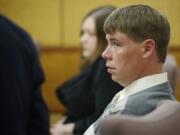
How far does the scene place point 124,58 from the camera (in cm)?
143

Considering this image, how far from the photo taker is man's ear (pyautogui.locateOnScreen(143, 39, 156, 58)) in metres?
1.39

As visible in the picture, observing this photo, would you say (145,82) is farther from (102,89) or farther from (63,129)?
(63,129)

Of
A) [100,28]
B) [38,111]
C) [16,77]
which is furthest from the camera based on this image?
[100,28]

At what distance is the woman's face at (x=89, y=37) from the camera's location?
8.20ft

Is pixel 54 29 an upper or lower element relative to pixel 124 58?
lower

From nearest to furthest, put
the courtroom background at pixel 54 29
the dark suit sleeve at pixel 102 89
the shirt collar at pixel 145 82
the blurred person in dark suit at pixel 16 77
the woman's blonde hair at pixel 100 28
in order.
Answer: the shirt collar at pixel 145 82
the blurred person in dark suit at pixel 16 77
the dark suit sleeve at pixel 102 89
the woman's blonde hair at pixel 100 28
the courtroom background at pixel 54 29

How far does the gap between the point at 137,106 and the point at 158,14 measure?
327mm

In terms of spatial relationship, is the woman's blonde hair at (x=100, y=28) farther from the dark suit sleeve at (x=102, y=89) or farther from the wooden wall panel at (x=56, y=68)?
the wooden wall panel at (x=56, y=68)

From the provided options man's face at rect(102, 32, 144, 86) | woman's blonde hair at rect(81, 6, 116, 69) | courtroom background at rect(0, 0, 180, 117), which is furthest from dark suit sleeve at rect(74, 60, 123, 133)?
courtroom background at rect(0, 0, 180, 117)

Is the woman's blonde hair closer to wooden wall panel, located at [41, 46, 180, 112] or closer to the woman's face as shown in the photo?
the woman's face

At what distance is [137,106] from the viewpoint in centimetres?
127

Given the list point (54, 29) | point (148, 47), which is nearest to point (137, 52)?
point (148, 47)

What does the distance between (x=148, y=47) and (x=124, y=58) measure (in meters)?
0.09

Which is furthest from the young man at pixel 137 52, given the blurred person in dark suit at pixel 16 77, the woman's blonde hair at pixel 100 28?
the woman's blonde hair at pixel 100 28
